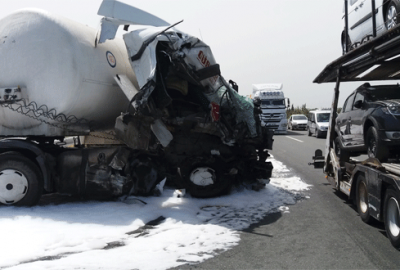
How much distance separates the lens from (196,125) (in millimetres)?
7945

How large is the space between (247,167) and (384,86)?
125 inches

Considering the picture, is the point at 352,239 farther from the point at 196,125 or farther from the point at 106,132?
the point at 106,132

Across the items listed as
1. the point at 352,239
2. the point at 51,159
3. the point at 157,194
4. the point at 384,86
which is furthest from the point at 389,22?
the point at 51,159

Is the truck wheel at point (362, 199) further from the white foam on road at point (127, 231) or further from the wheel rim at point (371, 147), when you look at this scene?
the white foam on road at point (127, 231)

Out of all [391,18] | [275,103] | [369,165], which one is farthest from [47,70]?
[275,103]

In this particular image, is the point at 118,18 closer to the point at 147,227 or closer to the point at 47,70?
the point at 47,70

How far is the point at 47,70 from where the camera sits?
7.03m

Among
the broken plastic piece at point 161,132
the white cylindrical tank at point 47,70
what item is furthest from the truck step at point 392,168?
A: the white cylindrical tank at point 47,70

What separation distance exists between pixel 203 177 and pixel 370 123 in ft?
10.7

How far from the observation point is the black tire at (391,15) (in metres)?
7.07

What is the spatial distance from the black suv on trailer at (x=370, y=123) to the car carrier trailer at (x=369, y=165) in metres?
0.28

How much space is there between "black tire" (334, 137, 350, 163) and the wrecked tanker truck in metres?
1.76

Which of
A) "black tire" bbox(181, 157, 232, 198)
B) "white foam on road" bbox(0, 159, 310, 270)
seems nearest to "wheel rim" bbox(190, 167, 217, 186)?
"black tire" bbox(181, 157, 232, 198)

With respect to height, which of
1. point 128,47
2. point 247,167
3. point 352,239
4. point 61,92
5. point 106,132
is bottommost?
point 352,239
